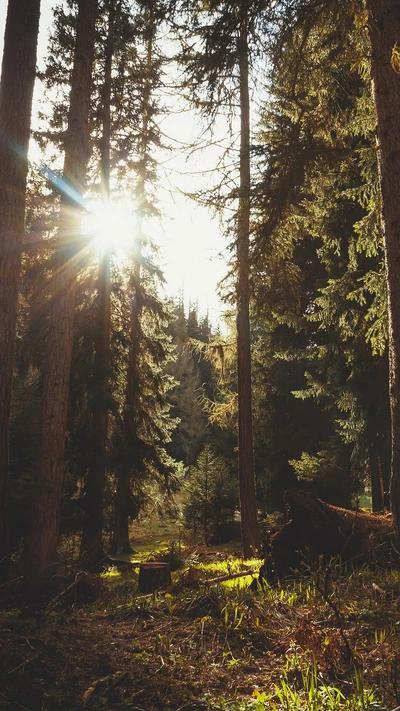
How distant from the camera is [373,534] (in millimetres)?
5406

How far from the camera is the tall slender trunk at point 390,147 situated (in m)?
4.86

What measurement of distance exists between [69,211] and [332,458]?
31.3ft

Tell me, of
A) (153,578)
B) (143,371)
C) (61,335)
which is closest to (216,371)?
(143,371)

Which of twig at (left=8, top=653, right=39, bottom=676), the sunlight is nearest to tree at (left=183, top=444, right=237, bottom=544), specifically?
the sunlight

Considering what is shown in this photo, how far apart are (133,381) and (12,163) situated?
8383 mm

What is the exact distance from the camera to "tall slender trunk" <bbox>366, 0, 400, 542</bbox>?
486cm

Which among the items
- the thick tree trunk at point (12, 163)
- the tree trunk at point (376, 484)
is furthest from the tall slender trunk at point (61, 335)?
the tree trunk at point (376, 484)

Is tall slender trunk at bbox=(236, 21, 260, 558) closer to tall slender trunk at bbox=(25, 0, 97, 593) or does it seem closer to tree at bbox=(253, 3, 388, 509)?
tree at bbox=(253, 3, 388, 509)

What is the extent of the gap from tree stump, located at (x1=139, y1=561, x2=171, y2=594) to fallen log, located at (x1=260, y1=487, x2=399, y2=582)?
1297 millimetres

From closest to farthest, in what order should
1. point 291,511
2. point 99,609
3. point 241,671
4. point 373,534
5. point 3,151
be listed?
1. point 241,671
2. point 99,609
3. point 373,534
4. point 291,511
5. point 3,151

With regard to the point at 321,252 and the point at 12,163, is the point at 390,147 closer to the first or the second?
the point at 12,163

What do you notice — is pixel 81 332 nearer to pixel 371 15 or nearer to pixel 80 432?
pixel 80 432

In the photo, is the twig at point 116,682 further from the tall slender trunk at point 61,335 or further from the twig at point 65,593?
the tall slender trunk at point 61,335

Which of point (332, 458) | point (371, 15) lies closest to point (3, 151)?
point (371, 15)
